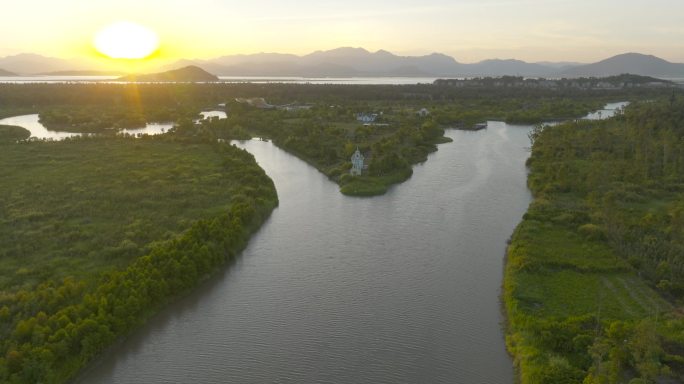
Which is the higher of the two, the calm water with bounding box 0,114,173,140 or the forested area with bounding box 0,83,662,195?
the forested area with bounding box 0,83,662,195

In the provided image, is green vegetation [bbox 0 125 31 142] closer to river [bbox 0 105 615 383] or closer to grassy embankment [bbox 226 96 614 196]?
grassy embankment [bbox 226 96 614 196]

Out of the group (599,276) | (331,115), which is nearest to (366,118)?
(331,115)

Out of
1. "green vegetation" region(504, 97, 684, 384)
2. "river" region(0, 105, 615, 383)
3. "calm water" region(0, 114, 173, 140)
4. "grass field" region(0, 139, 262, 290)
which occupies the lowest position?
"calm water" region(0, 114, 173, 140)

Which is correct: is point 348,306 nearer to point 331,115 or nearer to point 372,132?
point 372,132

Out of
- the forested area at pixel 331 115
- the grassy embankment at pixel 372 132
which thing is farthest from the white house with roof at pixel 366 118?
the forested area at pixel 331 115

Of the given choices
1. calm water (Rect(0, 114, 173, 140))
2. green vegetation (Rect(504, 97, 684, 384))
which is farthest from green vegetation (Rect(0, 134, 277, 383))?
calm water (Rect(0, 114, 173, 140))

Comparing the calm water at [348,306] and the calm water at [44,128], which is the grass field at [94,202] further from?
the calm water at [44,128]
